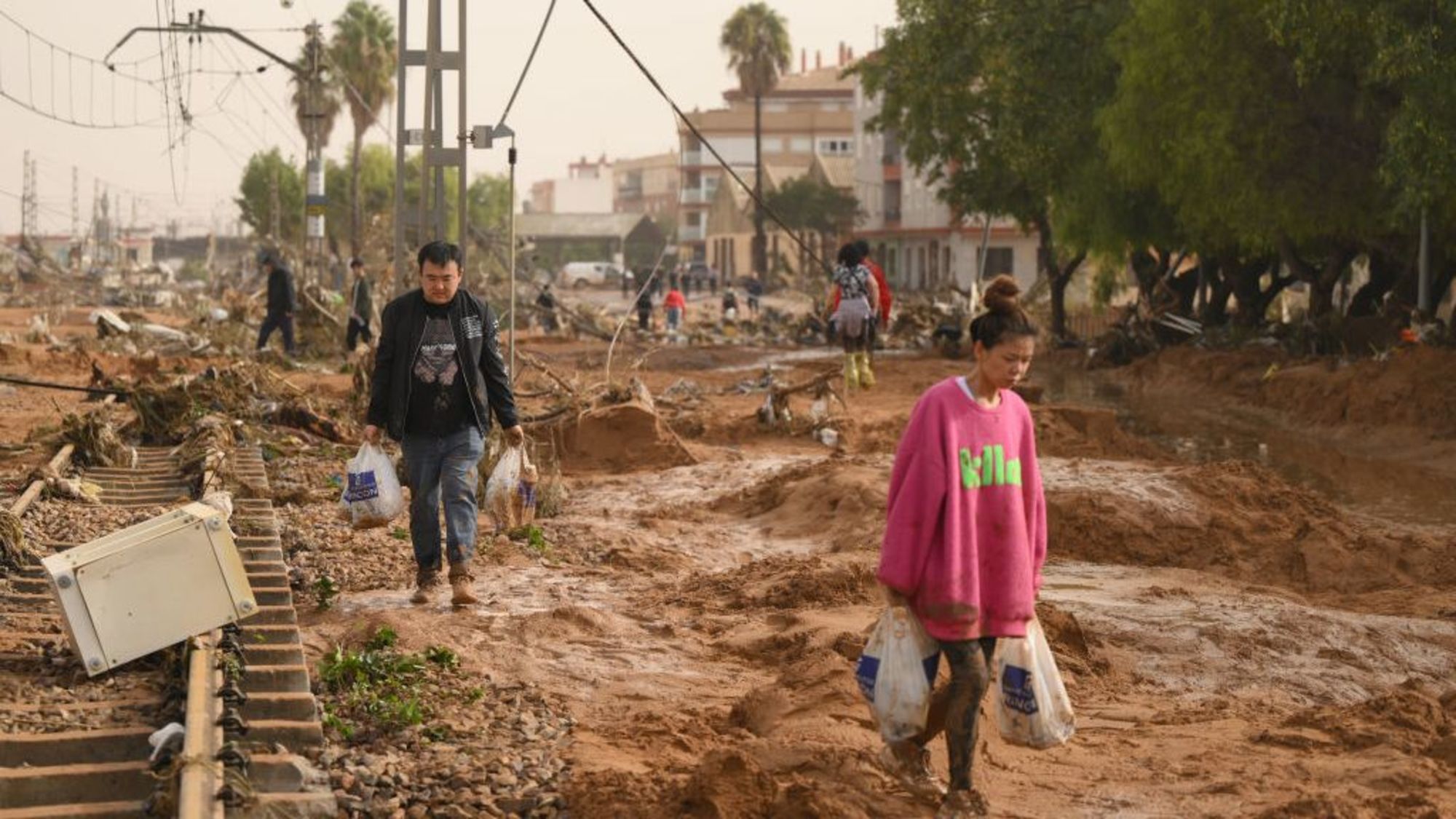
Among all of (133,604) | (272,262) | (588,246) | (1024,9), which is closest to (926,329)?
(1024,9)

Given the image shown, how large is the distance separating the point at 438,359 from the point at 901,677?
417 centimetres

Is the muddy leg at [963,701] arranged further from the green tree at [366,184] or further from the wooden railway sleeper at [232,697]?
the green tree at [366,184]

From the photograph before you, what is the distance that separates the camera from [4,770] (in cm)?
623

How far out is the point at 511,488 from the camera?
425 inches

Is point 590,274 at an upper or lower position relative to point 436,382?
upper

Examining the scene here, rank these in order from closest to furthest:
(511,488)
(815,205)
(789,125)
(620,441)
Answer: (511,488) → (620,441) → (815,205) → (789,125)

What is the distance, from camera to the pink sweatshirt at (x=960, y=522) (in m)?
5.74

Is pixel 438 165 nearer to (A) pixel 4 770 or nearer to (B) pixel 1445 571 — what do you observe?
(B) pixel 1445 571

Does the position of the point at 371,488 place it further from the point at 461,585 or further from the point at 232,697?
the point at 232,697

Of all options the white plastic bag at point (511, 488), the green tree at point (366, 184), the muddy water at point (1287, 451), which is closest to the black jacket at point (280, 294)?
Answer: the muddy water at point (1287, 451)

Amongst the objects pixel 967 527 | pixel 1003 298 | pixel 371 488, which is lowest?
pixel 371 488

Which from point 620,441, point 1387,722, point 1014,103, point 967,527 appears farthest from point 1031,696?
point 1014,103

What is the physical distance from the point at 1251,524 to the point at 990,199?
28.3 m

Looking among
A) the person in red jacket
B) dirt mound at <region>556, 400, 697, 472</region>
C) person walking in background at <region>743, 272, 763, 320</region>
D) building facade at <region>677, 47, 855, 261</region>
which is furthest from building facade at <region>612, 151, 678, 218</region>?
dirt mound at <region>556, 400, 697, 472</region>
